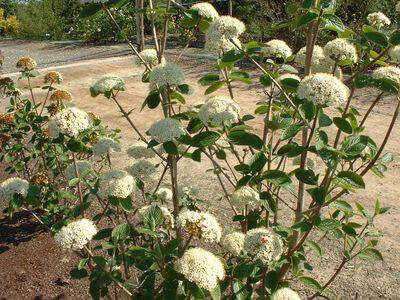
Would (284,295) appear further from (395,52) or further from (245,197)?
(395,52)

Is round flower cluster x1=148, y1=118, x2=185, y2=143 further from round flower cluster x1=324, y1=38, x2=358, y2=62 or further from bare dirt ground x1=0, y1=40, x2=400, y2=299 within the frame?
bare dirt ground x1=0, y1=40, x2=400, y2=299

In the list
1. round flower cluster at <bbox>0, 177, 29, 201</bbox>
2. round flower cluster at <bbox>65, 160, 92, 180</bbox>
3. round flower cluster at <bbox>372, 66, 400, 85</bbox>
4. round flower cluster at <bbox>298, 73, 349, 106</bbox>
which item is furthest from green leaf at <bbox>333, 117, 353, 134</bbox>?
round flower cluster at <bbox>0, 177, 29, 201</bbox>

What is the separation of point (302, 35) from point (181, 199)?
962 centimetres

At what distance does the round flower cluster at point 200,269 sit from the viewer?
54.8 inches

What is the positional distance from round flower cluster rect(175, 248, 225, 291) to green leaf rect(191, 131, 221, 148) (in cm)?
45

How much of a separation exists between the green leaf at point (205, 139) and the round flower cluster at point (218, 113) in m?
0.05

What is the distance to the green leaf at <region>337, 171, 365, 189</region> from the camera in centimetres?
151

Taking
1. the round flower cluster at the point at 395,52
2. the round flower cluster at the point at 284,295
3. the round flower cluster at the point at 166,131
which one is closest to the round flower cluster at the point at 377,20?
the round flower cluster at the point at 395,52

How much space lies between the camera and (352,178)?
1534mm

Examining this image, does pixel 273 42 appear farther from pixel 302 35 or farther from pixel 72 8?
pixel 72 8

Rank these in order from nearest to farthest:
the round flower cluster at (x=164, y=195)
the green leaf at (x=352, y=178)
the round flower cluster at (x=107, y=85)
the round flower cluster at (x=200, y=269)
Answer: the round flower cluster at (x=200, y=269)
the green leaf at (x=352, y=178)
the round flower cluster at (x=107, y=85)
the round flower cluster at (x=164, y=195)

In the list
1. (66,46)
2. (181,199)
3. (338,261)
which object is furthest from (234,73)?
(66,46)

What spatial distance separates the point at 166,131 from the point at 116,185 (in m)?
0.31

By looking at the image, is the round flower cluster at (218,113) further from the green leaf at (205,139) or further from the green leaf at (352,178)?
the green leaf at (352,178)
